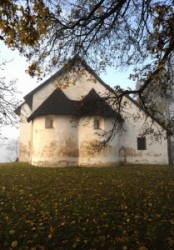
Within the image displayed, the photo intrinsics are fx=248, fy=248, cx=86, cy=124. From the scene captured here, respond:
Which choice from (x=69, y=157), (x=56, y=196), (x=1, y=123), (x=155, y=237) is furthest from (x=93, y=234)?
(x=69, y=157)

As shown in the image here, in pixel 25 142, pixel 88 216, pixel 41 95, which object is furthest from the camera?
pixel 25 142

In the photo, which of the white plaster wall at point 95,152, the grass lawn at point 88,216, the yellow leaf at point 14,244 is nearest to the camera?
the yellow leaf at point 14,244

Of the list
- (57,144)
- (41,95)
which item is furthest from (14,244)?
(41,95)

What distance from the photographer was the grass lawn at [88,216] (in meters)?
5.75

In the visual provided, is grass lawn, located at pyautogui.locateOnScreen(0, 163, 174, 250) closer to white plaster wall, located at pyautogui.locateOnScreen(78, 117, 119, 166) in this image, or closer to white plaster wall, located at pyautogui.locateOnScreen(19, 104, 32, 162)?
white plaster wall, located at pyautogui.locateOnScreen(78, 117, 119, 166)

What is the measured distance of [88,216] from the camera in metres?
7.24

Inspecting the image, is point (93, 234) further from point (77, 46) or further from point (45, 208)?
point (77, 46)

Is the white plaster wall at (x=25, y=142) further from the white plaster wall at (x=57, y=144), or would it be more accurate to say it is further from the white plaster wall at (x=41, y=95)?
the white plaster wall at (x=57, y=144)

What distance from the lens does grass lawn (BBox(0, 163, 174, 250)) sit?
18.9ft

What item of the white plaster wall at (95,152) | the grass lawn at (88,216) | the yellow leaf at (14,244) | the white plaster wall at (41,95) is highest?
the white plaster wall at (41,95)

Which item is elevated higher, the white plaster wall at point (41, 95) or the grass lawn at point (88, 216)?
the white plaster wall at point (41, 95)

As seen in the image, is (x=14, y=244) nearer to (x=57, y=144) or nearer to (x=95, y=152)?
(x=95, y=152)

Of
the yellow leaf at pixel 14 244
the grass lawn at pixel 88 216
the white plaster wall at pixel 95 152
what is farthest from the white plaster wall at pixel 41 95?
the yellow leaf at pixel 14 244

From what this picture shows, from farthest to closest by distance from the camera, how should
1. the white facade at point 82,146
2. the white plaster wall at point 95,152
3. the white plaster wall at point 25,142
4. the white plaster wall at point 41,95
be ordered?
the white plaster wall at point 25,142 → the white plaster wall at point 41,95 → the white facade at point 82,146 → the white plaster wall at point 95,152
